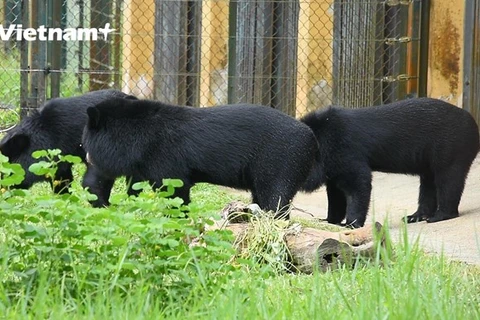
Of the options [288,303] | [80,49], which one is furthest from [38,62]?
[288,303]

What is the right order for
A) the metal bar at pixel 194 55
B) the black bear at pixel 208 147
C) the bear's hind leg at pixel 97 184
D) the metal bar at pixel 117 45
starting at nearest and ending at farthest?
1. the black bear at pixel 208 147
2. the bear's hind leg at pixel 97 184
3. the metal bar at pixel 194 55
4. the metal bar at pixel 117 45

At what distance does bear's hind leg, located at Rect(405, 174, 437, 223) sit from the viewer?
9.95m

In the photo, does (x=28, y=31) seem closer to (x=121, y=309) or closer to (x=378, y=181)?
(x=378, y=181)

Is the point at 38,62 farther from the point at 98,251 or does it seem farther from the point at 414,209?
the point at 98,251

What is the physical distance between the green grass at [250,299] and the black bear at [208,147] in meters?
2.69

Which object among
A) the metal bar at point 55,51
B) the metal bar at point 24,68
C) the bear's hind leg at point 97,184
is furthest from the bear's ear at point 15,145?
the metal bar at point 24,68

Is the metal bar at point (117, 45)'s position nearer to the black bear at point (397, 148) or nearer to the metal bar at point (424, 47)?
the metal bar at point (424, 47)

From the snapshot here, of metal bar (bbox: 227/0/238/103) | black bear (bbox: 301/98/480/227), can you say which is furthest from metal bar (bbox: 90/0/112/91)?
black bear (bbox: 301/98/480/227)

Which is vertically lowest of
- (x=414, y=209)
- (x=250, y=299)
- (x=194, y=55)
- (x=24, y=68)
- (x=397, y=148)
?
(x=414, y=209)

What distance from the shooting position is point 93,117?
797 centimetres

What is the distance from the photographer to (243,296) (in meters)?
4.51

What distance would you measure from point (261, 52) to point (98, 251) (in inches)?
301

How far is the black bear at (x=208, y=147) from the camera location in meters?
7.84

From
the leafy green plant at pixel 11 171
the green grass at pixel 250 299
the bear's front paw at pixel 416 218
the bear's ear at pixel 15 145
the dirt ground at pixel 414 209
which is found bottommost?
the bear's front paw at pixel 416 218
